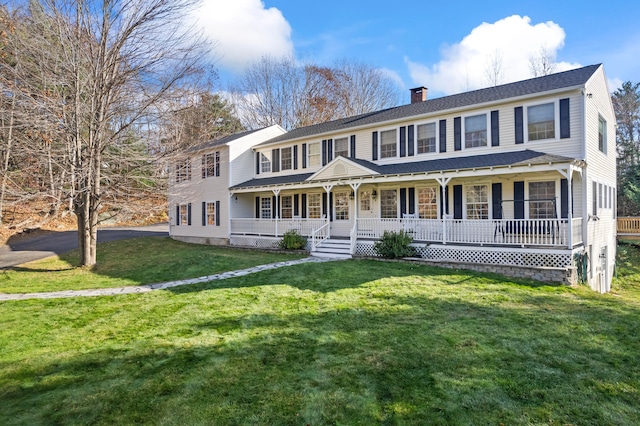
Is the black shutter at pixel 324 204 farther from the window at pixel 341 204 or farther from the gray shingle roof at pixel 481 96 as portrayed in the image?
the gray shingle roof at pixel 481 96

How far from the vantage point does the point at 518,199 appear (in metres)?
12.2

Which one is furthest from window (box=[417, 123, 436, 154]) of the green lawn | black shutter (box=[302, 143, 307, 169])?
the green lawn

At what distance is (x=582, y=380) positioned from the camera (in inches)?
161

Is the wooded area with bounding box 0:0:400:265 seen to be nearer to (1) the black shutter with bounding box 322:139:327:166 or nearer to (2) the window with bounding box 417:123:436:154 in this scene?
(1) the black shutter with bounding box 322:139:327:166

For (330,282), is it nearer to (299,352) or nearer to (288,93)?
(299,352)

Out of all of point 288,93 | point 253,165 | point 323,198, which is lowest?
point 323,198

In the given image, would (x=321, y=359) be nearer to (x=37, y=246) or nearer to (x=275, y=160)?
(x=275, y=160)

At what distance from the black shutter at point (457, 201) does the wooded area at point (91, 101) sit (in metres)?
9.93

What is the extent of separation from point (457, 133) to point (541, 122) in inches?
108

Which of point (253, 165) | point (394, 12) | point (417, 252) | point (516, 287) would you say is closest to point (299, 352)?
point (516, 287)

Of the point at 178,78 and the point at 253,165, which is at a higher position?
the point at 178,78

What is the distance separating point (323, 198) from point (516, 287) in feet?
32.8

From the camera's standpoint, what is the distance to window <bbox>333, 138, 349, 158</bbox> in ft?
55.8

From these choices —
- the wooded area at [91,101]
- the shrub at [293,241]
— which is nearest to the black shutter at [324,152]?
the shrub at [293,241]
